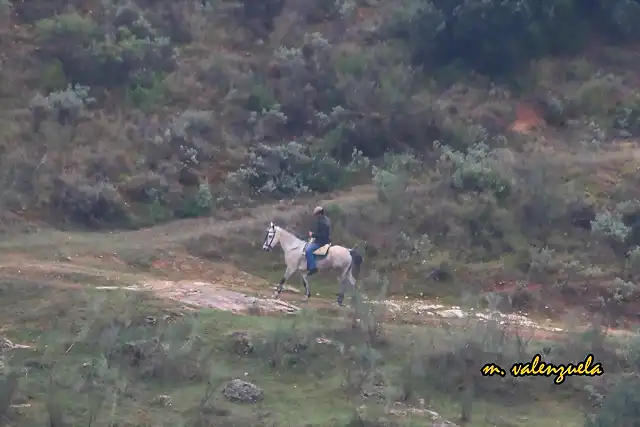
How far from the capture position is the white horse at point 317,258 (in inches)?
703

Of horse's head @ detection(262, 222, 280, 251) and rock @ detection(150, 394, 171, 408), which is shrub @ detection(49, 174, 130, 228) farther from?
rock @ detection(150, 394, 171, 408)

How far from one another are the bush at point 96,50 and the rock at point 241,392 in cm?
1583

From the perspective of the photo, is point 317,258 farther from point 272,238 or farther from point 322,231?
point 272,238

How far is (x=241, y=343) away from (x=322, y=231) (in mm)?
3946

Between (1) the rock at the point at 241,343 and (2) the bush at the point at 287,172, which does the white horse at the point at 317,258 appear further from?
(2) the bush at the point at 287,172

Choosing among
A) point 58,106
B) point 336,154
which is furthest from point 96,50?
point 336,154

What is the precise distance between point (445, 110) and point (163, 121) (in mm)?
9215

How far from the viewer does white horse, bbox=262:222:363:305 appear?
1784 cm

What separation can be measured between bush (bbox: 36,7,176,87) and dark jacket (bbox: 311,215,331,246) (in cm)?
1164

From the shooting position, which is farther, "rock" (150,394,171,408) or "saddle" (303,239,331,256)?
"saddle" (303,239,331,256)

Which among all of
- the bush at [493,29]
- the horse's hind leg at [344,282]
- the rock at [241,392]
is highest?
the bush at [493,29]

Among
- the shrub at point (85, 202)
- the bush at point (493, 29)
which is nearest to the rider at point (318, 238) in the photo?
the shrub at point (85, 202)

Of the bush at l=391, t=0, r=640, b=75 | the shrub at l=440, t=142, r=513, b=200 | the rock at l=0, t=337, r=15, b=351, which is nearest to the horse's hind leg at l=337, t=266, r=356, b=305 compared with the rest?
the shrub at l=440, t=142, r=513, b=200

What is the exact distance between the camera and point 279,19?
31047 mm
